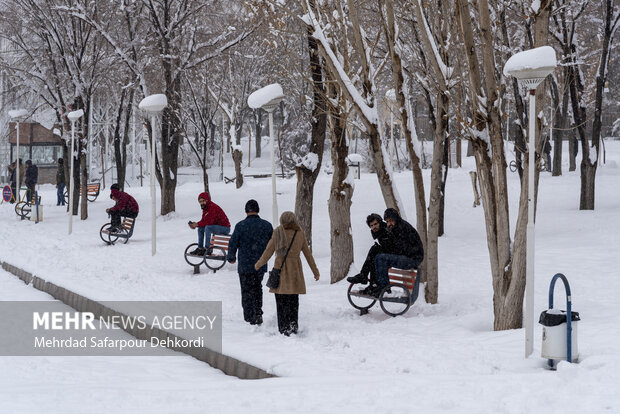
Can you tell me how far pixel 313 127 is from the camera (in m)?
16.5

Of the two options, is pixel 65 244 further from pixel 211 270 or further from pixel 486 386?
pixel 486 386

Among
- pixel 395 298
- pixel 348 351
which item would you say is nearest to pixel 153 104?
pixel 395 298

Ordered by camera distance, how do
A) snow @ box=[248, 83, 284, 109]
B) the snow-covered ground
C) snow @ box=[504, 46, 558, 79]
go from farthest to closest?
snow @ box=[248, 83, 284, 109], snow @ box=[504, 46, 558, 79], the snow-covered ground

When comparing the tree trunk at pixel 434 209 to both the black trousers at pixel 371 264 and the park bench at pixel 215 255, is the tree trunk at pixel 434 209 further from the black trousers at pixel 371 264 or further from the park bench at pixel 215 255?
the park bench at pixel 215 255

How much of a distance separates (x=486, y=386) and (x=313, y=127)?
10.2 metres

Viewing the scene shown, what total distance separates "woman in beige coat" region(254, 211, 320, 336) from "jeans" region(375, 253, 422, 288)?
4.64 ft

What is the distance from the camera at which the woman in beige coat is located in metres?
10.0

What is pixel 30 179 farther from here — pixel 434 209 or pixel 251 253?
pixel 251 253

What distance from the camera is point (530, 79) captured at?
8117 mm

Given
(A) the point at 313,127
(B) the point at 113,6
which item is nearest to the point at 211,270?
(A) the point at 313,127

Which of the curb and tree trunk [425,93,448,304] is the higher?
tree trunk [425,93,448,304]

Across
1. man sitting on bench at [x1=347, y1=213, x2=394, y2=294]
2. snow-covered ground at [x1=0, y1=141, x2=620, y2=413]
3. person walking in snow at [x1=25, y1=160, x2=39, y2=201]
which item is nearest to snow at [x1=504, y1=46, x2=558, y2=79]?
snow-covered ground at [x1=0, y1=141, x2=620, y2=413]

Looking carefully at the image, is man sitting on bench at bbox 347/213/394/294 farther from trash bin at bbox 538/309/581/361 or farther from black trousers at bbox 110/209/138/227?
black trousers at bbox 110/209/138/227

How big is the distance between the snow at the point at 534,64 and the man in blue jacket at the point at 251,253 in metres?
3.89
